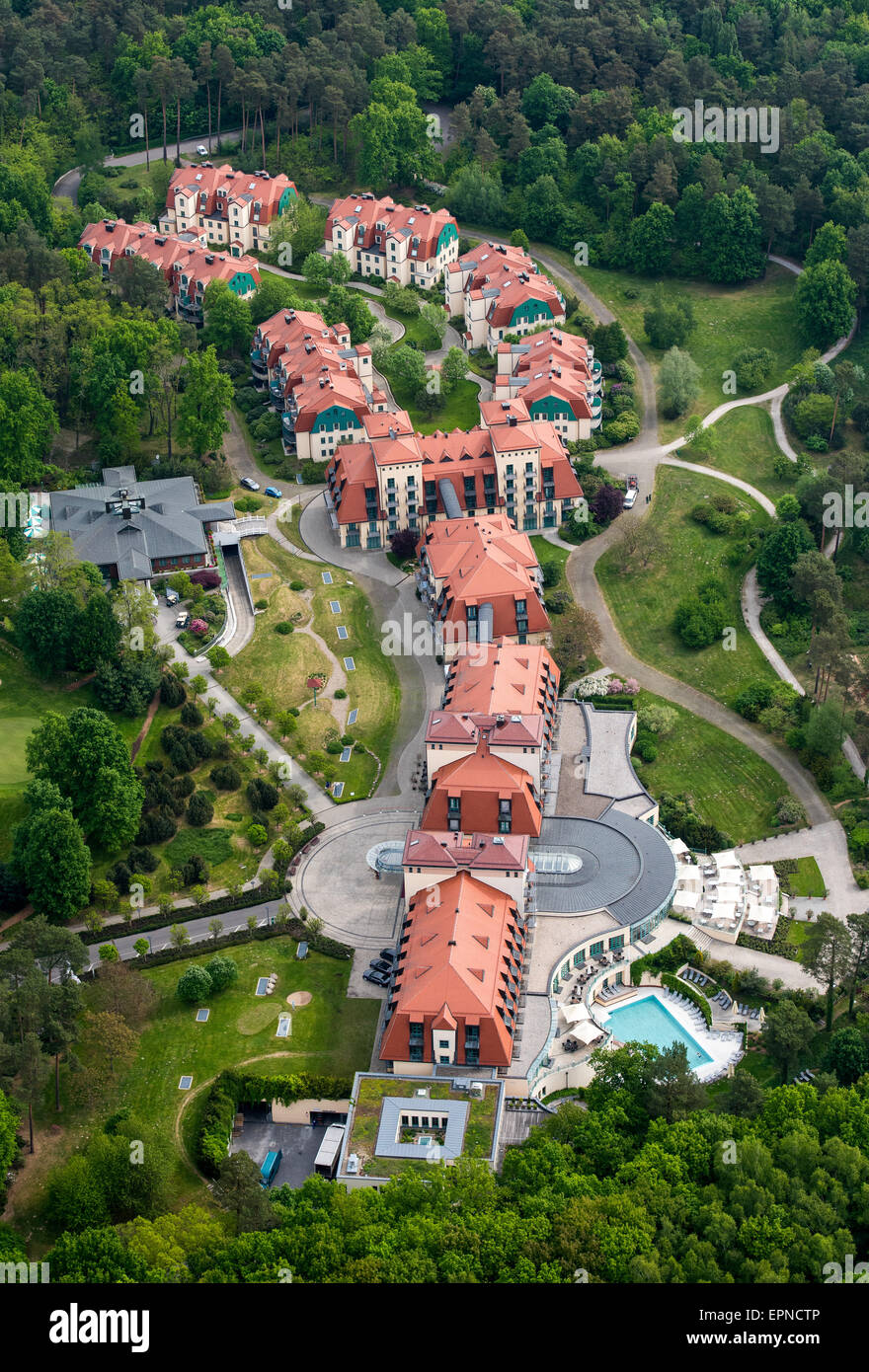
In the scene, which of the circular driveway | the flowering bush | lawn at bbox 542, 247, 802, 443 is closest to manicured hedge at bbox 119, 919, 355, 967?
the circular driveway

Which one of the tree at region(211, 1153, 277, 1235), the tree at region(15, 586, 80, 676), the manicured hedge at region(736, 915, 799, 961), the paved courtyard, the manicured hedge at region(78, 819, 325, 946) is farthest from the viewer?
the tree at region(15, 586, 80, 676)

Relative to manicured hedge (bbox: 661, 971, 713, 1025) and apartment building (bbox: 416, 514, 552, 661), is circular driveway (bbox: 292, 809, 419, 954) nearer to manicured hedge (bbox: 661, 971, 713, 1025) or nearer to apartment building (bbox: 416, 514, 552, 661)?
manicured hedge (bbox: 661, 971, 713, 1025)

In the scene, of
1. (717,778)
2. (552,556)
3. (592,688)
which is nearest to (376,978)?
(717,778)

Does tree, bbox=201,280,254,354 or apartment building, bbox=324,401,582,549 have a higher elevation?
tree, bbox=201,280,254,354

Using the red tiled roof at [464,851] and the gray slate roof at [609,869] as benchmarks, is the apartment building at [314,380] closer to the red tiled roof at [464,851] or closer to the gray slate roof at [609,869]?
the gray slate roof at [609,869]

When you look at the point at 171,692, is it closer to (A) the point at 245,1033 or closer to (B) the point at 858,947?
(A) the point at 245,1033

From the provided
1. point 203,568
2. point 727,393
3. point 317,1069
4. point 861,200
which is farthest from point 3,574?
point 861,200
